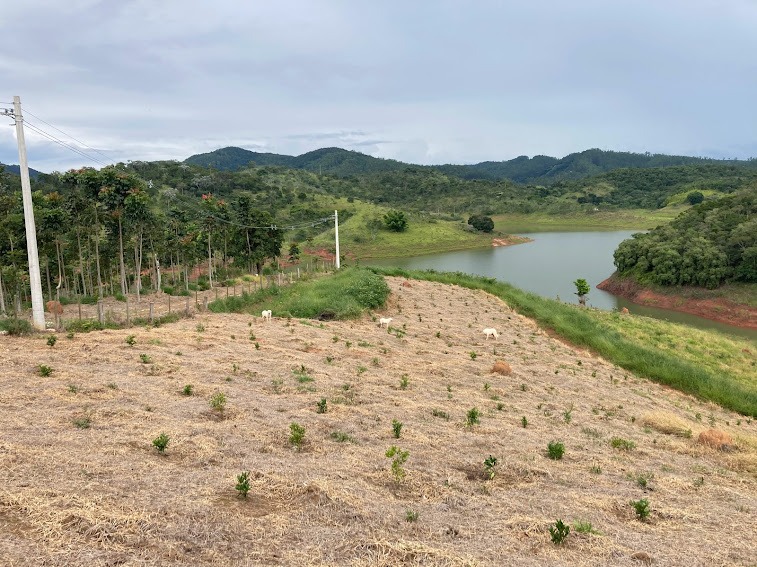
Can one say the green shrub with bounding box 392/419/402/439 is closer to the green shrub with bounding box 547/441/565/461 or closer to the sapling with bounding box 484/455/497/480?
the sapling with bounding box 484/455/497/480

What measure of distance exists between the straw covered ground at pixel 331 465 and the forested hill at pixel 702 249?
3991cm

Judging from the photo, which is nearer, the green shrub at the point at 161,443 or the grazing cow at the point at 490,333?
the green shrub at the point at 161,443

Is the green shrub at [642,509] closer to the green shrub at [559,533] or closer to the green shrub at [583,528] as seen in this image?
the green shrub at [583,528]

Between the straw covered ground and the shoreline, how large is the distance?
116ft

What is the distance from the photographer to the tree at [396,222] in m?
93.2

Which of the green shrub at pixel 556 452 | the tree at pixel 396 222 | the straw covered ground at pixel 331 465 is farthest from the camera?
the tree at pixel 396 222

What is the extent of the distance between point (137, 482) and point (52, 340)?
29.0 feet

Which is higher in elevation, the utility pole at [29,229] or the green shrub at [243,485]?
the utility pole at [29,229]

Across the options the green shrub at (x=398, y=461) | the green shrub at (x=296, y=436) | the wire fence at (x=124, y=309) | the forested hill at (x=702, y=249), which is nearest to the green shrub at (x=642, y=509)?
the green shrub at (x=398, y=461)

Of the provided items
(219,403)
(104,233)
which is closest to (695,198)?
(104,233)

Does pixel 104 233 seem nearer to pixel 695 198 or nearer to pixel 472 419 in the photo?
pixel 472 419

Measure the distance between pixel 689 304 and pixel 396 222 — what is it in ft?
174

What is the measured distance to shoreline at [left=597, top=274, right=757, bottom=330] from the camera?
44.3 m

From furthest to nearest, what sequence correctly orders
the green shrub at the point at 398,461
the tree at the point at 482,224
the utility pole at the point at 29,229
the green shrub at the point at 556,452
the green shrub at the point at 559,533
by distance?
the tree at the point at 482,224
the utility pole at the point at 29,229
the green shrub at the point at 556,452
the green shrub at the point at 398,461
the green shrub at the point at 559,533
